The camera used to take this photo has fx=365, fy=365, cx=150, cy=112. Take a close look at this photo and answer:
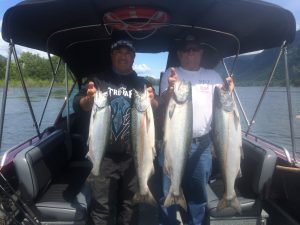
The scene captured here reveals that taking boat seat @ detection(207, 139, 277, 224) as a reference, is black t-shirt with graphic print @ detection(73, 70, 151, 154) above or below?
above

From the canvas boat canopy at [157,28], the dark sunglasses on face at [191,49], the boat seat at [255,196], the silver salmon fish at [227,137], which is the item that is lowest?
the boat seat at [255,196]

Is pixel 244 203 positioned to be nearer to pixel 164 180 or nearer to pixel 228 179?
pixel 228 179

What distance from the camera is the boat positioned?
399 centimetres

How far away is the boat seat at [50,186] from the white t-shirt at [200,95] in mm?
1592

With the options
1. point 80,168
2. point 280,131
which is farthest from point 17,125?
point 80,168

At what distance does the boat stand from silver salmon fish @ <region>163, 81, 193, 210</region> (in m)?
0.80

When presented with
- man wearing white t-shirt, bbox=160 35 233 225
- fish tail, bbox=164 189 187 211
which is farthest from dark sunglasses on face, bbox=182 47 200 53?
fish tail, bbox=164 189 187 211

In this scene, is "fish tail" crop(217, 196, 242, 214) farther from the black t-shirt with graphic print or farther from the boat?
the black t-shirt with graphic print

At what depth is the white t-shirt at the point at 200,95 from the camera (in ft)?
12.8

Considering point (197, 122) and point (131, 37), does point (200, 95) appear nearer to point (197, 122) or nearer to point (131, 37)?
point (197, 122)

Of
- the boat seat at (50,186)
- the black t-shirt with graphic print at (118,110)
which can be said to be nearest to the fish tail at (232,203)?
the black t-shirt with graphic print at (118,110)

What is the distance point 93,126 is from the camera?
3.51m

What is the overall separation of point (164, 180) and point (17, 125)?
756 inches

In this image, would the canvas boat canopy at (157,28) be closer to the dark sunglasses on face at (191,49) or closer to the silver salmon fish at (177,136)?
the dark sunglasses on face at (191,49)
